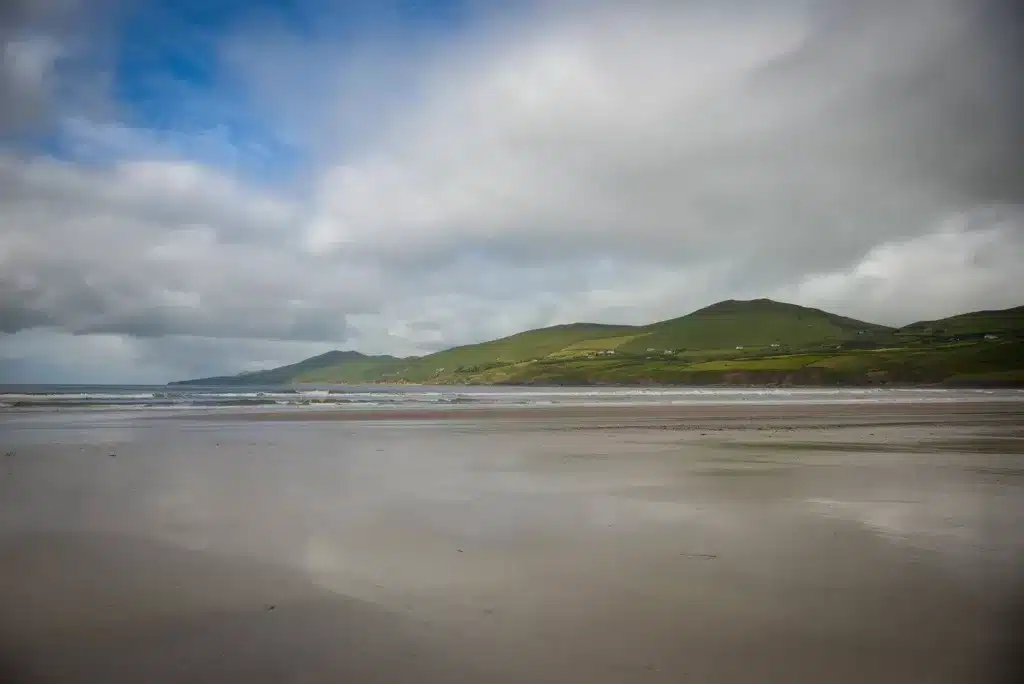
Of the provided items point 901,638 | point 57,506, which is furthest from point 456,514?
point 57,506

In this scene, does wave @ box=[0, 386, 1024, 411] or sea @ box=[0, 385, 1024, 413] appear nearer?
sea @ box=[0, 385, 1024, 413]

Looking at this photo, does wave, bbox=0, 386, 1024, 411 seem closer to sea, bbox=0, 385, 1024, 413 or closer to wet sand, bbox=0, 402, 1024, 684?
sea, bbox=0, 385, 1024, 413

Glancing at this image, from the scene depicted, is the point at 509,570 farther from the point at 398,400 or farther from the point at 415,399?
the point at 415,399

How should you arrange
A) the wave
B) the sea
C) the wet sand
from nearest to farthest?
the wet sand
the sea
the wave

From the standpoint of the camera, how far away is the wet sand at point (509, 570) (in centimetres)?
515

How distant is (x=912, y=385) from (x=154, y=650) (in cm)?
12427

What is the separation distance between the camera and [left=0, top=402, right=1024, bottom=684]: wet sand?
5148mm

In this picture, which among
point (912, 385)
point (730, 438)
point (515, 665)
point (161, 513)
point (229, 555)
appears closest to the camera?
point (515, 665)

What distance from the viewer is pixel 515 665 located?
16.5ft

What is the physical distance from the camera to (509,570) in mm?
7715

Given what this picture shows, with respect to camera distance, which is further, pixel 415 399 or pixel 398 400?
pixel 415 399

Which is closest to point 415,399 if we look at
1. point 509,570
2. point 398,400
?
point 398,400

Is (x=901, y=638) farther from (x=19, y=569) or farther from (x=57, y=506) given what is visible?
(x=57, y=506)

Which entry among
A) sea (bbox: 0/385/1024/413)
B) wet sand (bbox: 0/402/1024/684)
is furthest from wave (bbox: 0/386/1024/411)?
wet sand (bbox: 0/402/1024/684)
